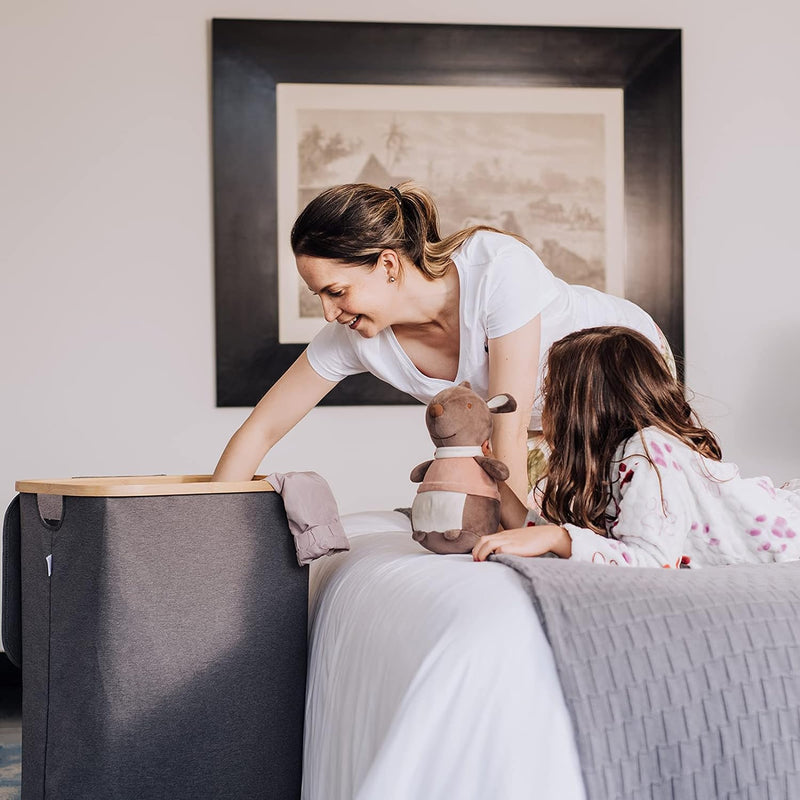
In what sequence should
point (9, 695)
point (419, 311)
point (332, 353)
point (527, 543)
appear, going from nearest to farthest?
point (527, 543), point (419, 311), point (332, 353), point (9, 695)

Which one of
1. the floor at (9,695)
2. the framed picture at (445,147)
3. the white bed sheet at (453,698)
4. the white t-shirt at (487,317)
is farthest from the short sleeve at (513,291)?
→ the floor at (9,695)

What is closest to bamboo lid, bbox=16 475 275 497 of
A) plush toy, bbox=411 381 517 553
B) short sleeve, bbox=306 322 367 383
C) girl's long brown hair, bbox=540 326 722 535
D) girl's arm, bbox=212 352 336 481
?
plush toy, bbox=411 381 517 553

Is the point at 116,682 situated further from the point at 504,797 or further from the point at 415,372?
the point at 415,372

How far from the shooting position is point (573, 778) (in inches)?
34.1

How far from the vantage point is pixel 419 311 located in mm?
1938

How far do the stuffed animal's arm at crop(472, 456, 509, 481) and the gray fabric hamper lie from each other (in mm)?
292

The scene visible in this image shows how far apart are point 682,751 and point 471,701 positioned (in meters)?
0.20

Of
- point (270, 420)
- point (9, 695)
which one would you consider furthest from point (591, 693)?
point (9, 695)

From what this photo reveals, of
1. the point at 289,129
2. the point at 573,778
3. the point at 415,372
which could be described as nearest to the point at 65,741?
the point at 573,778

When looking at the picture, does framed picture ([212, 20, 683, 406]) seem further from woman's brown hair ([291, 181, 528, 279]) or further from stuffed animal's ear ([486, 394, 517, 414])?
stuffed animal's ear ([486, 394, 517, 414])

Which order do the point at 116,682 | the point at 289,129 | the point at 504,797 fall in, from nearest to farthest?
the point at 504,797, the point at 116,682, the point at 289,129

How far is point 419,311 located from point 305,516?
722 millimetres

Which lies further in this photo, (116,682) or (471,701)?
(116,682)

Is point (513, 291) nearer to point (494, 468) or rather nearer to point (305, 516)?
point (494, 468)
